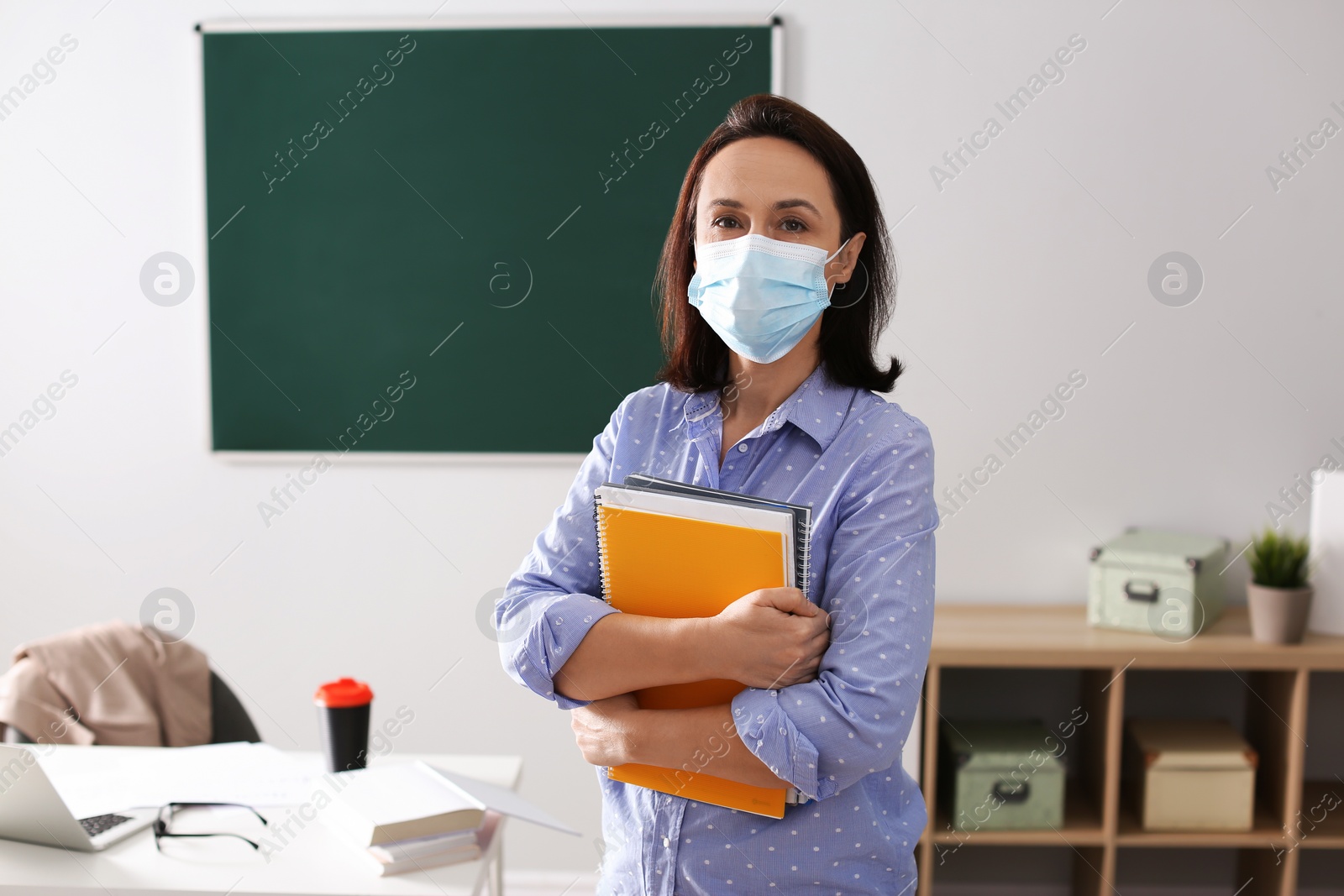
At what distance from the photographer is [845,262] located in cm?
127

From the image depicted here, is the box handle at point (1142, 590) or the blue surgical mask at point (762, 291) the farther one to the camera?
the box handle at point (1142, 590)

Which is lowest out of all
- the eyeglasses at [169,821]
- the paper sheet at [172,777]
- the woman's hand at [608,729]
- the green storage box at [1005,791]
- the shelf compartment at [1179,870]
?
the shelf compartment at [1179,870]

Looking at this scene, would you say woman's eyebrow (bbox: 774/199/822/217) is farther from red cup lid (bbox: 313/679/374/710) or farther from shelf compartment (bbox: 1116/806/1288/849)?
shelf compartment (bbox: 1116/806/1288/849)

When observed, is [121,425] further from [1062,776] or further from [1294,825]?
[1294,825]

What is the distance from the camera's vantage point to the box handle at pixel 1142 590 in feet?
7.70

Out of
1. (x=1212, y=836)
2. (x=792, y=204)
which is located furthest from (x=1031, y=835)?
(x=792, y=204)

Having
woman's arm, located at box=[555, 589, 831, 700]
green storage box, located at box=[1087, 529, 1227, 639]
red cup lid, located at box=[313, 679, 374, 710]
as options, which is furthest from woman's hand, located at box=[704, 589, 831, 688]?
green storage box, located at box=[1087, 529, 1227, 639]

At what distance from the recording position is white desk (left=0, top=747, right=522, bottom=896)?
136cm

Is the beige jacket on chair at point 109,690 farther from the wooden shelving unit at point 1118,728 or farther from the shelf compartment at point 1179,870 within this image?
the shelf compartment at point 1179,870

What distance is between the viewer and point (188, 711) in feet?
6.97

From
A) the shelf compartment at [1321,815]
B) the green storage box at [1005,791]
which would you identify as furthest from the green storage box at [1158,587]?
the shelf compartment at [1321,815]

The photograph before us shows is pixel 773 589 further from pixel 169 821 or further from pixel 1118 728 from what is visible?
pixel 1118 728

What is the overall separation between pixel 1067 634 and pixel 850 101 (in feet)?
4.97

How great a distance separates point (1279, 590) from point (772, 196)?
182 cm
